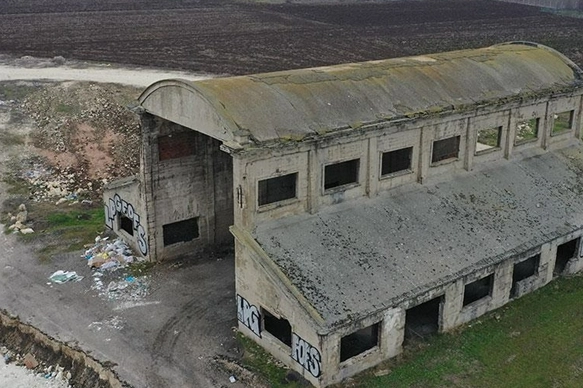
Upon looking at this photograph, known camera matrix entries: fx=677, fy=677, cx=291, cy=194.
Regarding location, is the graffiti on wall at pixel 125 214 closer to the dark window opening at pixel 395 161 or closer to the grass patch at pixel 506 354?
the dark window opening at pixel 395 161

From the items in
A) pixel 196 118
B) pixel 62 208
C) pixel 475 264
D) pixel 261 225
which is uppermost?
pixel 196 118

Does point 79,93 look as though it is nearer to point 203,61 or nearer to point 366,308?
point 203,61

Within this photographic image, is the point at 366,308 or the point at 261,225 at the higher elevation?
the point at 261,225

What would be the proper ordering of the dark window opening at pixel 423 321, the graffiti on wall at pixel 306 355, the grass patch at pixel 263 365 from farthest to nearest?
the dark window opening at pixel 423 321 → the grass patch at pixel 263 365 → the graffiti on wall at pixel 306 355

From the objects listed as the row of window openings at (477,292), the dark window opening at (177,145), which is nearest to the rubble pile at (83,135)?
the dark window opening at (177,145)

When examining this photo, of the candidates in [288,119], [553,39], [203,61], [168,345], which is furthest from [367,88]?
[553,39]

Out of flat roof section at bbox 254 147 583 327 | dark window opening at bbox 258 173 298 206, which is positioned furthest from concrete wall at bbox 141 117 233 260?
flat roof section at bbox 254 147 583 327
